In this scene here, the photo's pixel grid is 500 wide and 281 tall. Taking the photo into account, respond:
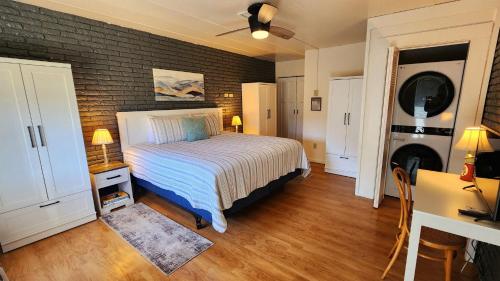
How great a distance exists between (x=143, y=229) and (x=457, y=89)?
12.9 feet

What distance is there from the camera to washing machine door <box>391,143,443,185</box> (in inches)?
107

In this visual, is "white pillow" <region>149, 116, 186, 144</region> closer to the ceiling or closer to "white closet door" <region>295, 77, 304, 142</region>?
the ceiling

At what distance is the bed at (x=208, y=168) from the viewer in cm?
215

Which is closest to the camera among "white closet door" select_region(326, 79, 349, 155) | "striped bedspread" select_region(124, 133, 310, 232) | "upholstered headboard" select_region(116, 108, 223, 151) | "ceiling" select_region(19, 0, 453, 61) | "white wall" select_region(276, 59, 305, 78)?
"striped bedspread" select_region(124, 133, 310, 232)

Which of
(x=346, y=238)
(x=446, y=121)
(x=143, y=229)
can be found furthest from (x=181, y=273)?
(x=446, y=121)

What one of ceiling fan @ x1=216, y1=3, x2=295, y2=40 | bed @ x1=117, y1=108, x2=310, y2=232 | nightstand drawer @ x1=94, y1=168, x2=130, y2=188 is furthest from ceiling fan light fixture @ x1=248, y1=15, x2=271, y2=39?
nightstand drawer @ x1=94, y1=168, x2=130, y2=188

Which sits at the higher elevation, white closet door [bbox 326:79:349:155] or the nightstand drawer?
white closet door [bbox 326:79:349:155]

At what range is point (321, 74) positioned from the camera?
Answer: 4531mm

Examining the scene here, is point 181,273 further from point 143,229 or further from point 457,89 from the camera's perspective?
point 457,89

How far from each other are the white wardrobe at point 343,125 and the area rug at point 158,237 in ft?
9.63

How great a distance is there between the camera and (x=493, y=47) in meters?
2.18

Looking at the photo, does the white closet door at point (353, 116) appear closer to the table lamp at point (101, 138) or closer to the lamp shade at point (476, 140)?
the lamp shade at point (476, 140)

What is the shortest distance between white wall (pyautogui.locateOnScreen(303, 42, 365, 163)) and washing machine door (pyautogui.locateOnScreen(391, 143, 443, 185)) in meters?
1.84

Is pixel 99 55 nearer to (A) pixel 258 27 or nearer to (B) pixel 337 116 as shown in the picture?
(A) pixel 258 27
